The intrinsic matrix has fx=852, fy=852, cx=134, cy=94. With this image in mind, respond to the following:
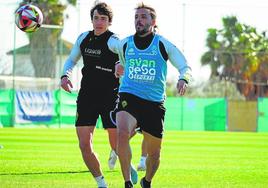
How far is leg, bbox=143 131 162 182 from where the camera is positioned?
34.5 ft

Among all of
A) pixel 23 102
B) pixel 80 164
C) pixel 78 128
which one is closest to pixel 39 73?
pixel 23 102

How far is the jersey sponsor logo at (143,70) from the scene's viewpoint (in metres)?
10.4

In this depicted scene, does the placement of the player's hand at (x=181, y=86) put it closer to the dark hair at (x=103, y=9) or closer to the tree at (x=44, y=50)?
the dark hair at (x=103, y=9)

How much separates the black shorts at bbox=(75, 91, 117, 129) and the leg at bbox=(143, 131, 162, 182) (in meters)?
0.96

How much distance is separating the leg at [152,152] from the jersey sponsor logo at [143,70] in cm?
69

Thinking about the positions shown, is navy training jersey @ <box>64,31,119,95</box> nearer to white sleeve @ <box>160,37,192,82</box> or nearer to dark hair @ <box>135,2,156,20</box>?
dark hair @ <box>135,2,156,20</box>

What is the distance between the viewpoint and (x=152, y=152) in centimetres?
1066

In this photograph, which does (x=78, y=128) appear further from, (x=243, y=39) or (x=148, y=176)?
(x=243, y=39)

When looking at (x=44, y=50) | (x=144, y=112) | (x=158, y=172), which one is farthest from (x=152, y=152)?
(x=44, y=50)

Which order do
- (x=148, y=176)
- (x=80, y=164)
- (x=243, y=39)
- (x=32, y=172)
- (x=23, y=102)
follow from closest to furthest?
(x=148, y=176), (x=32, y=172), (x=80, y=164), (x=23, y=102), (x=243, y=39)

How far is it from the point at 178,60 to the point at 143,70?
445mm

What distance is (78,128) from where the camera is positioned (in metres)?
11.1

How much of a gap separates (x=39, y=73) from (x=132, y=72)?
101 ft

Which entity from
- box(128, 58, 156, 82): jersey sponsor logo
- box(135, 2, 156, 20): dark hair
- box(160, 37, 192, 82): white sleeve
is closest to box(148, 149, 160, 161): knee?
box(128, 58, 156, 82): jersey sponsor logo
